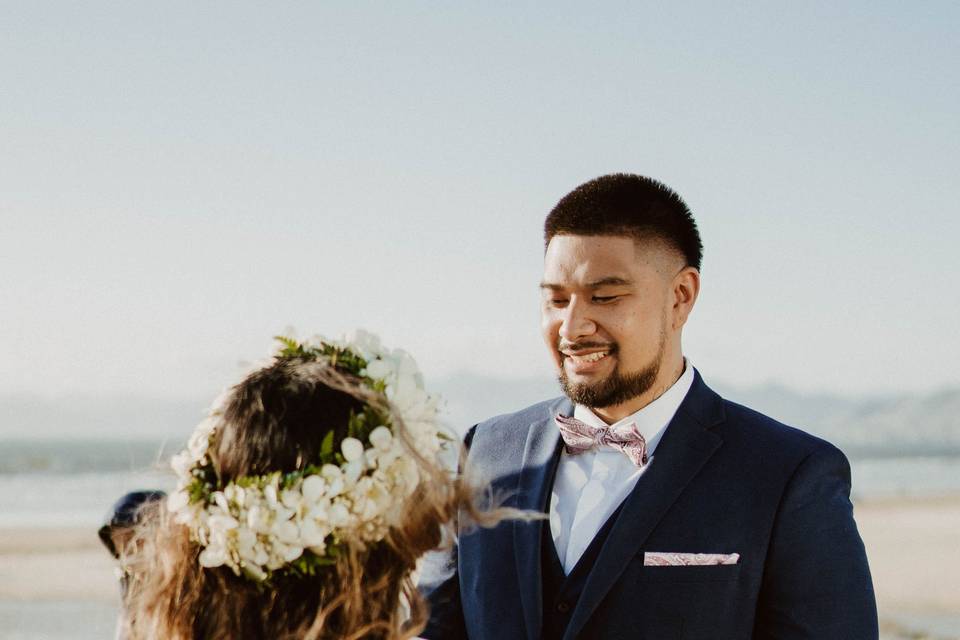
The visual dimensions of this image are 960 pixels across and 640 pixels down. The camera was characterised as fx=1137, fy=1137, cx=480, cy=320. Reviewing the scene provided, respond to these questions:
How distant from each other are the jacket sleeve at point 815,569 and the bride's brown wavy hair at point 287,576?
1245 millimetres

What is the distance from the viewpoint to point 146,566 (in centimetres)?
226

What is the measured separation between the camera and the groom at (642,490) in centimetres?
313

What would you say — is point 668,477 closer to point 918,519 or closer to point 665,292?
point 665,292

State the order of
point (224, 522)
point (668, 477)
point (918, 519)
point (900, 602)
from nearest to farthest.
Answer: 1. point (224, 522)
2. point (668, 477)
3. point (900, 602)
4. point (918, 519)

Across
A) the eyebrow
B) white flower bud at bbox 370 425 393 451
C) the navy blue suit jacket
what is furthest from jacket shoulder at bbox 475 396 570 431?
white flower bud at bbox 370 425 393 451

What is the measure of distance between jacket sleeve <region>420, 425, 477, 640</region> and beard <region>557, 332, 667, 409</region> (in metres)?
0.65

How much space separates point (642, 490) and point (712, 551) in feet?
0.87

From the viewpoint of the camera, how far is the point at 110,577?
16031mm

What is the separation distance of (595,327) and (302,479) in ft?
4.67

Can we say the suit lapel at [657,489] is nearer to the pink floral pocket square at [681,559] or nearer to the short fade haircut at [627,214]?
the pink floral pocket square at [681,559]

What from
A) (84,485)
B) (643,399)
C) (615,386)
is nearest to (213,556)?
(615,386)

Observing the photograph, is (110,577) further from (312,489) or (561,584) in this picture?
(312,489)

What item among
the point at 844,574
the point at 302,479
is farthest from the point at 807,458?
the point at 302,479

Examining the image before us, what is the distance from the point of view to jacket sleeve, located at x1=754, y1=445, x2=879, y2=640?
3.05 meters
